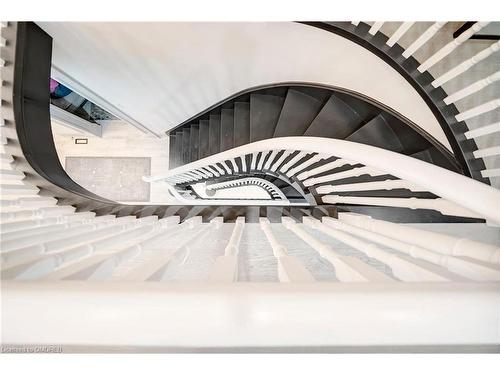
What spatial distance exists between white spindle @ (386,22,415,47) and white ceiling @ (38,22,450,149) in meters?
0.50

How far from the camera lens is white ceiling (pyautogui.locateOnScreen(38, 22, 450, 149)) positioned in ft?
7.11

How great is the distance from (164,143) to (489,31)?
5026 mm

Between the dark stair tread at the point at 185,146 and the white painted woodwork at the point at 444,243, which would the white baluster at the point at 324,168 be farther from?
the dark stair tread at the point at 185,146

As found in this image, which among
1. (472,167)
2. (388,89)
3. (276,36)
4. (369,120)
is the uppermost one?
(276,36)

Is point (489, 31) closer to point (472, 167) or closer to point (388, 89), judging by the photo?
point (388, 89)

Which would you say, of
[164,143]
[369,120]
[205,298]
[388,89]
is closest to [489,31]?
[388,89]

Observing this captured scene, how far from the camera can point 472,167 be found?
1.60m

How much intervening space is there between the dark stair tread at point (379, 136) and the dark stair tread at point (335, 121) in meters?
0.20

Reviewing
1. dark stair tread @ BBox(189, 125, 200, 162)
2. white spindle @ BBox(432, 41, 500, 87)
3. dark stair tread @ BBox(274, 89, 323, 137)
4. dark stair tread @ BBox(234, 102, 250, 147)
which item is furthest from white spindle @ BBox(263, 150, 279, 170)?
dark stair tread @ BBox(189, 125, 200, 162)

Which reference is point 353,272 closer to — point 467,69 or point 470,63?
point 470,63

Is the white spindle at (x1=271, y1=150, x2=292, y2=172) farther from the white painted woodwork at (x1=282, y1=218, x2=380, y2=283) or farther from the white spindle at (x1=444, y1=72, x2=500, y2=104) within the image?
the white painted woodwork at (x1=282, y1=218, x2=380, y2=283)

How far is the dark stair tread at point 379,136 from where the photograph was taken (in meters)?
2.09

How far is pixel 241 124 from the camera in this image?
3.47m

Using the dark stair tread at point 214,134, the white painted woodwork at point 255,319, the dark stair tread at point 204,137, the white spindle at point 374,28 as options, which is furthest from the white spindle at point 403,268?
the dark stair tread at point 204,137
